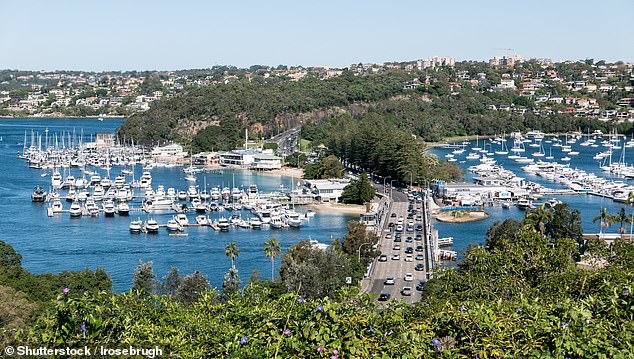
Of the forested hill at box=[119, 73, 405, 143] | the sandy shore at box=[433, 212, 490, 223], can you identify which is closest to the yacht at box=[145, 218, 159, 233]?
the sandy shore at box=[433, 212, 490, 223]

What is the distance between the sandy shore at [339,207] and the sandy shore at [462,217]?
2129 mm

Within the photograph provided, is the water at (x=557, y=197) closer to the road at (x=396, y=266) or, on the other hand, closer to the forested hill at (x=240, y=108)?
the road at (x=396, y=266)

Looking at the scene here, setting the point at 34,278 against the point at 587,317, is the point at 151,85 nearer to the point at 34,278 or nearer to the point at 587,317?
the point at 34,278

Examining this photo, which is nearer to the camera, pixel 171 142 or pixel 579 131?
pixel 171 142

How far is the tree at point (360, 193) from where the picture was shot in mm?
22156

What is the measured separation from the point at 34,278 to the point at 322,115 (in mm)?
32454

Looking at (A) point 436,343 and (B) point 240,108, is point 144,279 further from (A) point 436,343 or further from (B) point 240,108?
(B) point 240,108

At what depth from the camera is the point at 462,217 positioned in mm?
20484

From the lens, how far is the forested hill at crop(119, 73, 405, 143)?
127ft

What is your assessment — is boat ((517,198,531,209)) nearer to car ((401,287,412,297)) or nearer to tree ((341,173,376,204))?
tree ((341,173,376,204))

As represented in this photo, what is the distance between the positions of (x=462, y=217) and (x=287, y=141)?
17.8 metres

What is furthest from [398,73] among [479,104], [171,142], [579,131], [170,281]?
[170,281]

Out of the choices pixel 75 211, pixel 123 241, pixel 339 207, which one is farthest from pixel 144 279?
pixel 339 207

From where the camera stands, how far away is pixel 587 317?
10.3 feet
